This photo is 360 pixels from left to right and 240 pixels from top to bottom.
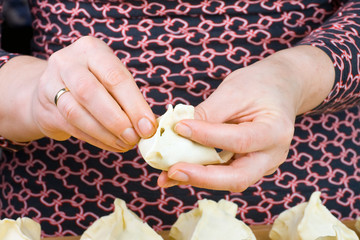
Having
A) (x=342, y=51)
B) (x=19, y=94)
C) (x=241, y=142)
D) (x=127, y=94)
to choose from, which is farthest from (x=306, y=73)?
(x=19, y=94)

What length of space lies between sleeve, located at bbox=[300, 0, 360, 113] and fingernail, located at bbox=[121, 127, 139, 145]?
0.41 metres

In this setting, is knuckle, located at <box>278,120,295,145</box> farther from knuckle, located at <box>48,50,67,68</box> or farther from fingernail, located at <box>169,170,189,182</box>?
knuckle, located at <box>48,50,67,68</box>

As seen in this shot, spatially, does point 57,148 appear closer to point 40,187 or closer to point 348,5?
point 40,187

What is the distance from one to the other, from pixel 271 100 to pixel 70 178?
559mm

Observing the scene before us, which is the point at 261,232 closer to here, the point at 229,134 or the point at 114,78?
the point at 229,134

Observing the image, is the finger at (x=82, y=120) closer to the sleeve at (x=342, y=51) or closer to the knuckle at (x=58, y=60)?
the knuckle at (x=58, y=60)

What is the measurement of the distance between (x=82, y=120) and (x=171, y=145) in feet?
0.45

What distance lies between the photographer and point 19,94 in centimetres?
95

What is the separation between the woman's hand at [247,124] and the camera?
784mm

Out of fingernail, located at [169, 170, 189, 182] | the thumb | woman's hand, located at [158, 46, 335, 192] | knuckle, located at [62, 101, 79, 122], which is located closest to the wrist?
woman's hand, located at [158, 46, 335, 192]

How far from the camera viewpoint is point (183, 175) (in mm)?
775

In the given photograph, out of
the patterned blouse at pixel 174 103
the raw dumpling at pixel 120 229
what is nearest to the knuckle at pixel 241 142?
the raw dumpling at pixel 120 229

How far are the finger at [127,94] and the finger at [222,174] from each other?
74mm

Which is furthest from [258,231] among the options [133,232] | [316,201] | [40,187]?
[40,187]
